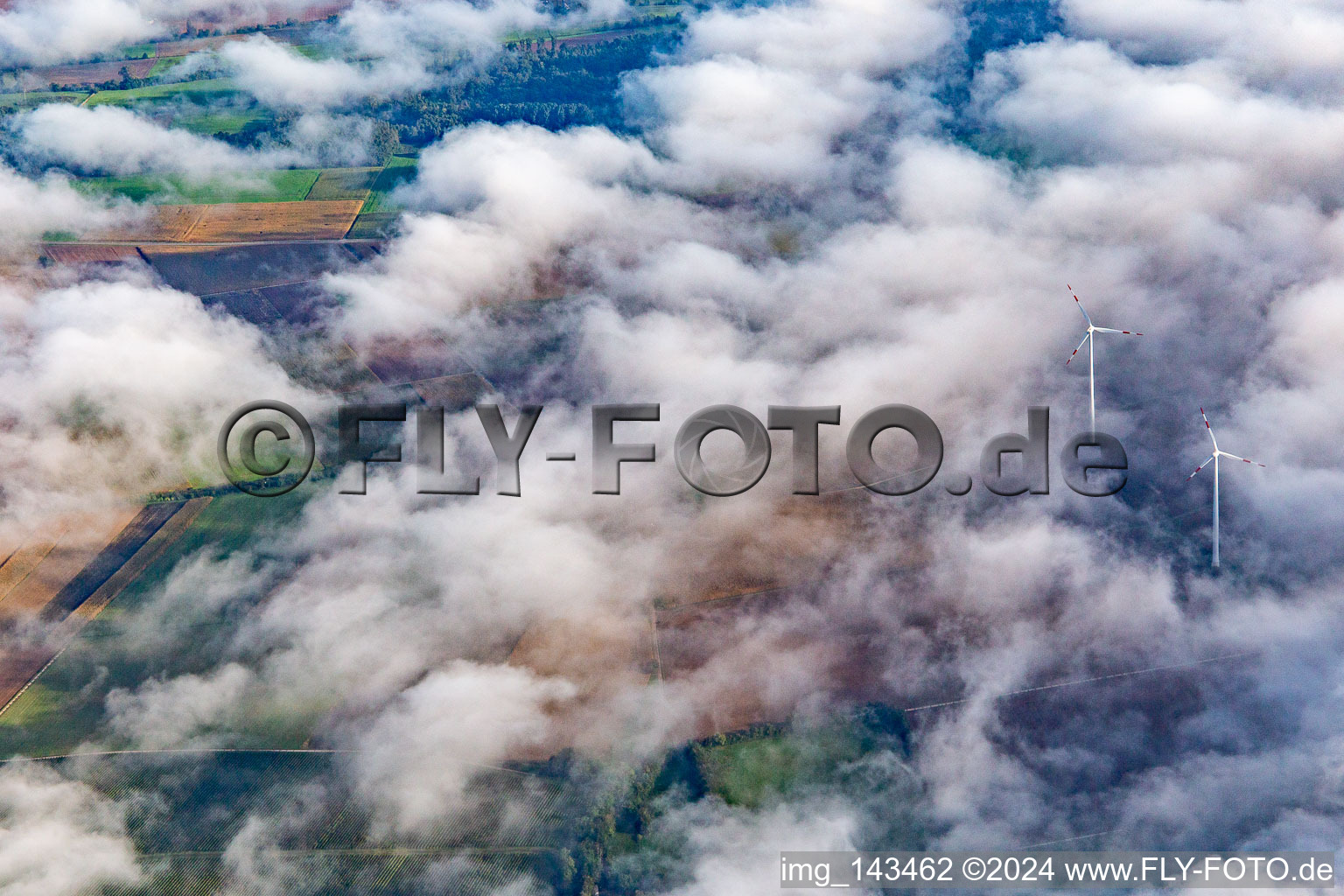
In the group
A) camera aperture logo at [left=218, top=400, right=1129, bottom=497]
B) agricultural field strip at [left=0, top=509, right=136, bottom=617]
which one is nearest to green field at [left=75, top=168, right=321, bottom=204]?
camera aperture logo at [left=218, top=400, right=1129, bottom=497]

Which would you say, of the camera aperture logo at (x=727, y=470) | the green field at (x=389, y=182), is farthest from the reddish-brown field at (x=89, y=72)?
the camera aperture logo at (x=727, y=470)

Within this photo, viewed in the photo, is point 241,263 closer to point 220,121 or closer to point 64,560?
point 64,560

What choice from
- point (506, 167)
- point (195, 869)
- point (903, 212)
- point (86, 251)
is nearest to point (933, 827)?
point (195, 869)

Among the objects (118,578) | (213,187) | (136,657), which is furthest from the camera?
(213,187)

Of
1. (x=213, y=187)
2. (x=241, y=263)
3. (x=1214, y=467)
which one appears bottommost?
(x=1214, y=467)

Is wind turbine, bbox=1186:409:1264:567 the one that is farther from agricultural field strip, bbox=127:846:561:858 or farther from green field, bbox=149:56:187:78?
green field, bbox=149:56:187:78

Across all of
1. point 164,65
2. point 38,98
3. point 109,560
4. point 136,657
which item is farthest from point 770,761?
point 164,65

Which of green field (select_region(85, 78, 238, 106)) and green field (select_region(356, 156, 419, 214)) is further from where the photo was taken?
green field (select_region(85, 78, 238, 106))
